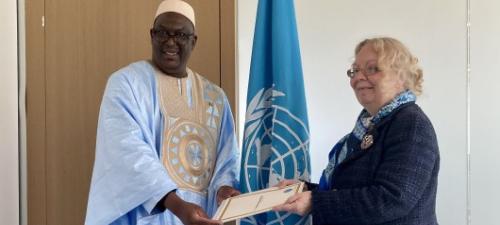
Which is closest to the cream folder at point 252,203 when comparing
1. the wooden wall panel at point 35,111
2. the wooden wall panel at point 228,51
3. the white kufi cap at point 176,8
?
the white kufi cap at point 176,8

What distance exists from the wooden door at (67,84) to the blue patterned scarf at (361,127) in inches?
45.9

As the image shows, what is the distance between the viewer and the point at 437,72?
9.04ft

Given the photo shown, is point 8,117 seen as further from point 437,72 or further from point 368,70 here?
point 437,72

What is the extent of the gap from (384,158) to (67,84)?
151 cm

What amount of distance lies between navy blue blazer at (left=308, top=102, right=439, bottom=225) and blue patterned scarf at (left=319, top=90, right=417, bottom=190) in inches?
0.9

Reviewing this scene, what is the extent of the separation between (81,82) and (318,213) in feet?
4.46

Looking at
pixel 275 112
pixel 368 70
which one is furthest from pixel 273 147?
pixel 368 70

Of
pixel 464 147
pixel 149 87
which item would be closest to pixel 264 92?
pixel 149 87

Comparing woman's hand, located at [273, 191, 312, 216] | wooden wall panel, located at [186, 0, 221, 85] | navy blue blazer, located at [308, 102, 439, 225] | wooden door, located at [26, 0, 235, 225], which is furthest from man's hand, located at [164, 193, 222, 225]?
wooden wall panel, located at [186, 0, 221, 85]

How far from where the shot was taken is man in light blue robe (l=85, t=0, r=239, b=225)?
4.91 ft

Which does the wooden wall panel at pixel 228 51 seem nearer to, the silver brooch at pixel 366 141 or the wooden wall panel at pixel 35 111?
the wooden wall panel at pixel 35 111

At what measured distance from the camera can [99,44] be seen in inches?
92.3

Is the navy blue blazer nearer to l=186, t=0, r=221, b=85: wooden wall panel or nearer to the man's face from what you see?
the man's face

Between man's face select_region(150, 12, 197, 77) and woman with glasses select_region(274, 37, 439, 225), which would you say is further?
man's face select_region(150, 12, 197, 77)
